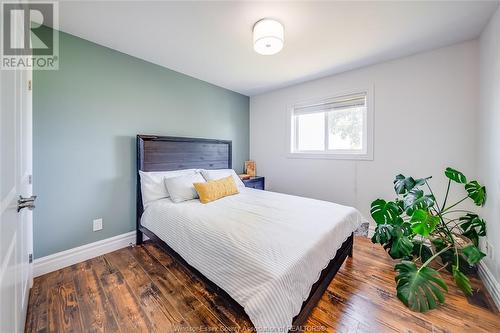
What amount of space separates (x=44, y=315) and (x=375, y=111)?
3.88 meters

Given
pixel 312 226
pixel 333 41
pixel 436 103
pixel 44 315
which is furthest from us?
pixel 436 103

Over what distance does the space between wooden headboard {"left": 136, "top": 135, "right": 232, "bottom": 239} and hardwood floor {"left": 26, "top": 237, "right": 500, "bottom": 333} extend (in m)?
0.88

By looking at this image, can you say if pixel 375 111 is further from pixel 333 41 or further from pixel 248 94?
pixel 248 94

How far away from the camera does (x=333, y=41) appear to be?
2154 millimetres

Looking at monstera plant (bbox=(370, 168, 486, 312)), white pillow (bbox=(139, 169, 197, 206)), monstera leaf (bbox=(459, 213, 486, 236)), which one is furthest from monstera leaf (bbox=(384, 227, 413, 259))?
white pillow (bbox=(139, 169, 197, 206))

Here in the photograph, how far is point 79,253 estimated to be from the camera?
83.7 inches

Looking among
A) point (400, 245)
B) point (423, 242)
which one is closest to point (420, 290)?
point (400, 245)

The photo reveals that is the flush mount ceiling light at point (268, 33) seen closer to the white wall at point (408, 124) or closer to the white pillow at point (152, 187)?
the white wall at point (408, 124)

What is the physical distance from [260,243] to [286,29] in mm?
1975

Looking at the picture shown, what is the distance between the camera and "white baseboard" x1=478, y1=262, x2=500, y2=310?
157 centimetres

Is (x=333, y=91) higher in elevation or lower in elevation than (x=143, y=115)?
higher

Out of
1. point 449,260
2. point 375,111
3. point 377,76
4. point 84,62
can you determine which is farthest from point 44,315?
point 377,76

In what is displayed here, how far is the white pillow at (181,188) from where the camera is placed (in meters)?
2.37

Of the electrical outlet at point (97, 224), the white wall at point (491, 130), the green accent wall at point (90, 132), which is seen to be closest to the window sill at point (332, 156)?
the white wall at point (491, 130)
